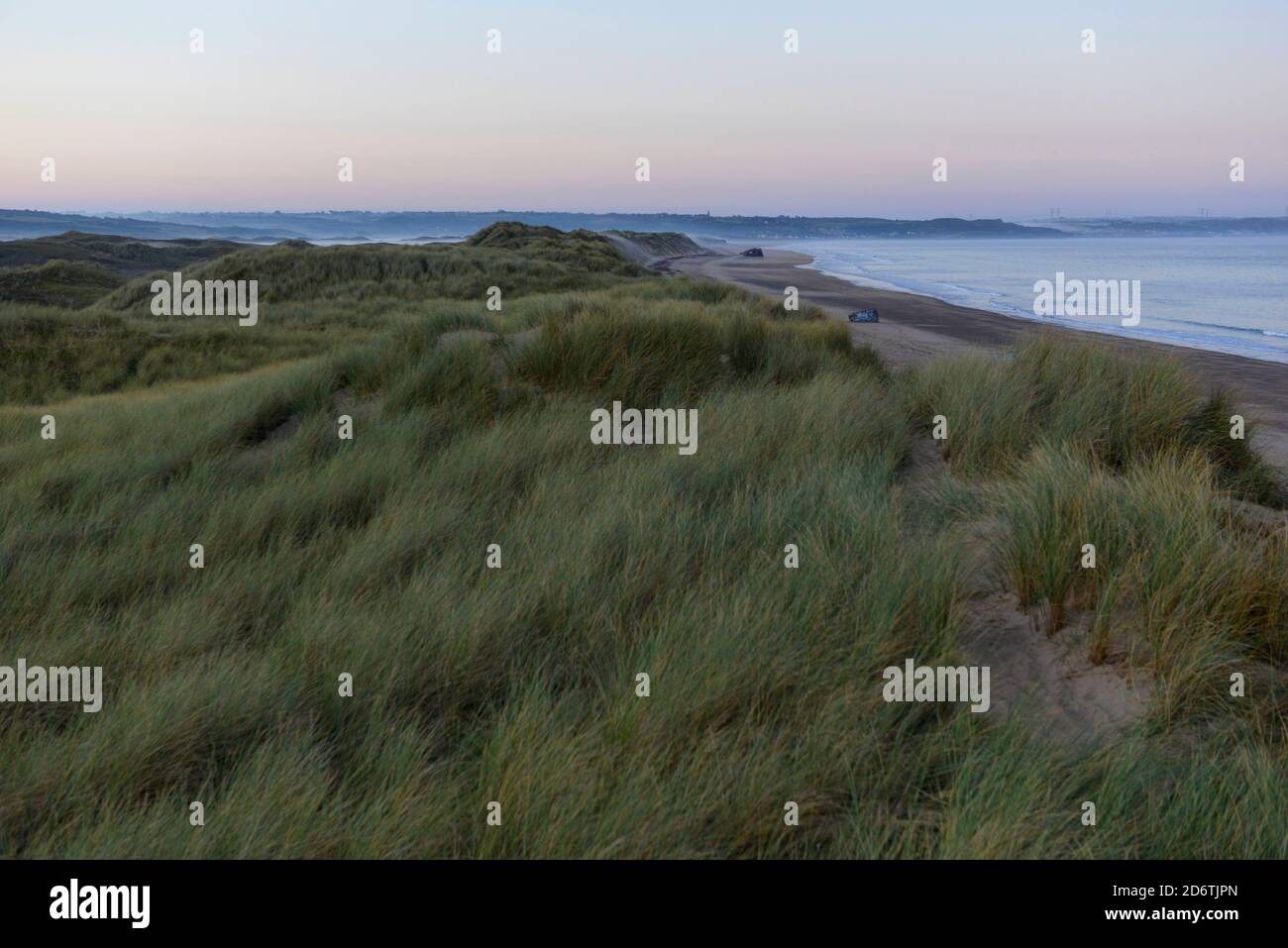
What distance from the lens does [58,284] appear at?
1601 inches

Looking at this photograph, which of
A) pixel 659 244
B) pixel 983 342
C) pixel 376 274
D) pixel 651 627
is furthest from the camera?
pixel 659 244

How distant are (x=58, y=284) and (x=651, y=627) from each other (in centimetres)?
4696

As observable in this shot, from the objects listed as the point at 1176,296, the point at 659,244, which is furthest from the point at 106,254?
the point at 1176,296

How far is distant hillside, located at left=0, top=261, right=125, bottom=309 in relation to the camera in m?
36.5

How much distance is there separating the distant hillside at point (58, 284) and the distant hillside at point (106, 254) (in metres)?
13.9

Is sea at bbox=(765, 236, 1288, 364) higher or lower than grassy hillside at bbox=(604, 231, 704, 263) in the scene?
lower

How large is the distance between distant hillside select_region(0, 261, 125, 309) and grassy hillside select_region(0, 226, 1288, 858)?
35.1 metres

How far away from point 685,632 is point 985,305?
3201cm

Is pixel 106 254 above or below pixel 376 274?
above

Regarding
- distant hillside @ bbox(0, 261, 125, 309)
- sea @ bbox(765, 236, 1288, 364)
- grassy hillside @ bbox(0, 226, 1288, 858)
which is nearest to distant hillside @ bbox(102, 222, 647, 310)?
distant hillside @ bbox(0, 261, 125, 309)

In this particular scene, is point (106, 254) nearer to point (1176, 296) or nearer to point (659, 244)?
point (659, 244)

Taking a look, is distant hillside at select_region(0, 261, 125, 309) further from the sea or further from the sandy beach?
the sea

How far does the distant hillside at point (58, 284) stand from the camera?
36.5m
